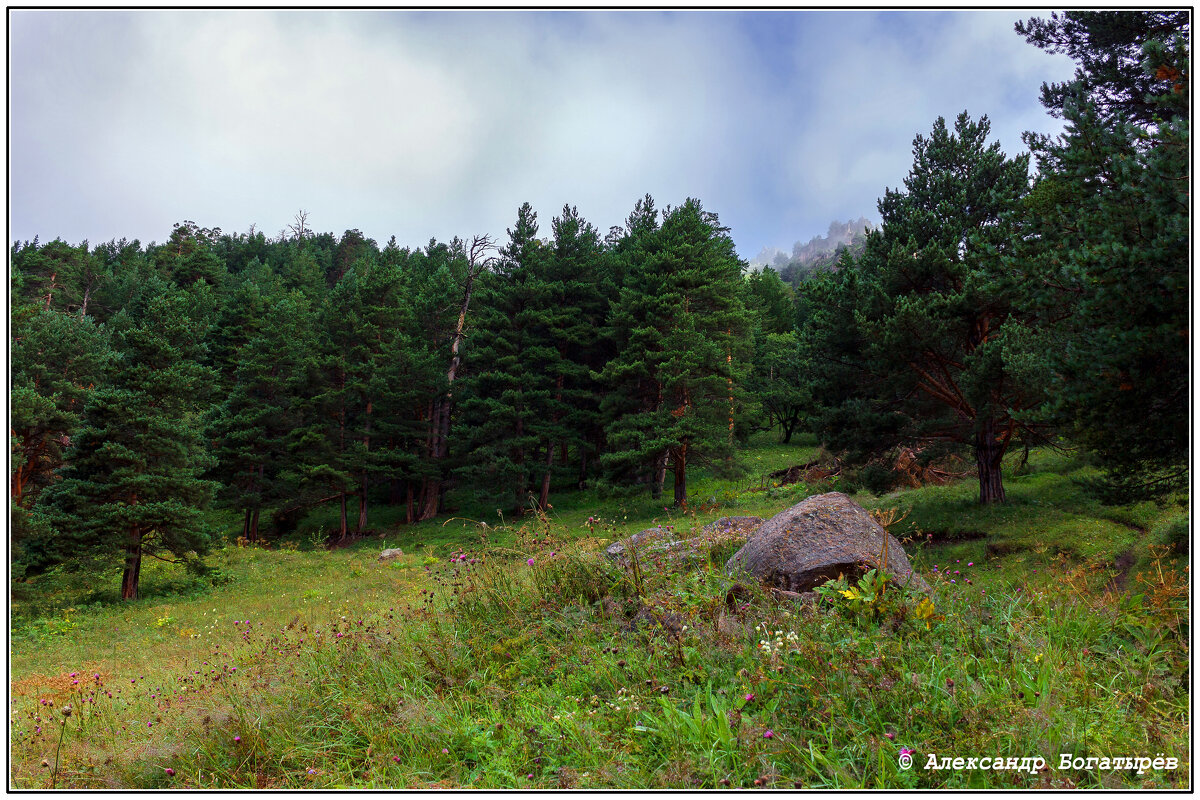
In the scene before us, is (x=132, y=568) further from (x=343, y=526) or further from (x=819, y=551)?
(x=819, y=551)

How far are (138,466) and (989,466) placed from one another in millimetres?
21400

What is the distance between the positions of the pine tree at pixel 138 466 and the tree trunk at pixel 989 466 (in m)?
19.9

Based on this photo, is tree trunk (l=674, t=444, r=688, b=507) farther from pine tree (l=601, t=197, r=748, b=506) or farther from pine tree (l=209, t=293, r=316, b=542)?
pine tree (l=209, t=293, r=316, b=542)

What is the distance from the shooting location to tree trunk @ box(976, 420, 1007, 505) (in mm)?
14039

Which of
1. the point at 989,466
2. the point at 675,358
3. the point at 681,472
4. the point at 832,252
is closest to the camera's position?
the point at 989,466

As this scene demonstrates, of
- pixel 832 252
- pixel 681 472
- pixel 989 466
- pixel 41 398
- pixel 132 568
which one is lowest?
pixel 132 568

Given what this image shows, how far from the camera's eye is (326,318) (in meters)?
32.6

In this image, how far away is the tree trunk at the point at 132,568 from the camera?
16.3m

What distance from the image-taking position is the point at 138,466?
15969 mm

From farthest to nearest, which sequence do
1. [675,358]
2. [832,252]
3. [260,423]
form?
[832,252]
[260,423]
[675,358]

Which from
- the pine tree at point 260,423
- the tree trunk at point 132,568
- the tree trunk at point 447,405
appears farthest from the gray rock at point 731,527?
the pine tree at point 260,423

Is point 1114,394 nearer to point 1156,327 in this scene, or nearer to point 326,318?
point 1156,327

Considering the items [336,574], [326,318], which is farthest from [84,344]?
[336,574]

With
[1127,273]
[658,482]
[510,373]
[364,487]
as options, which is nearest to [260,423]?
[364,487]
